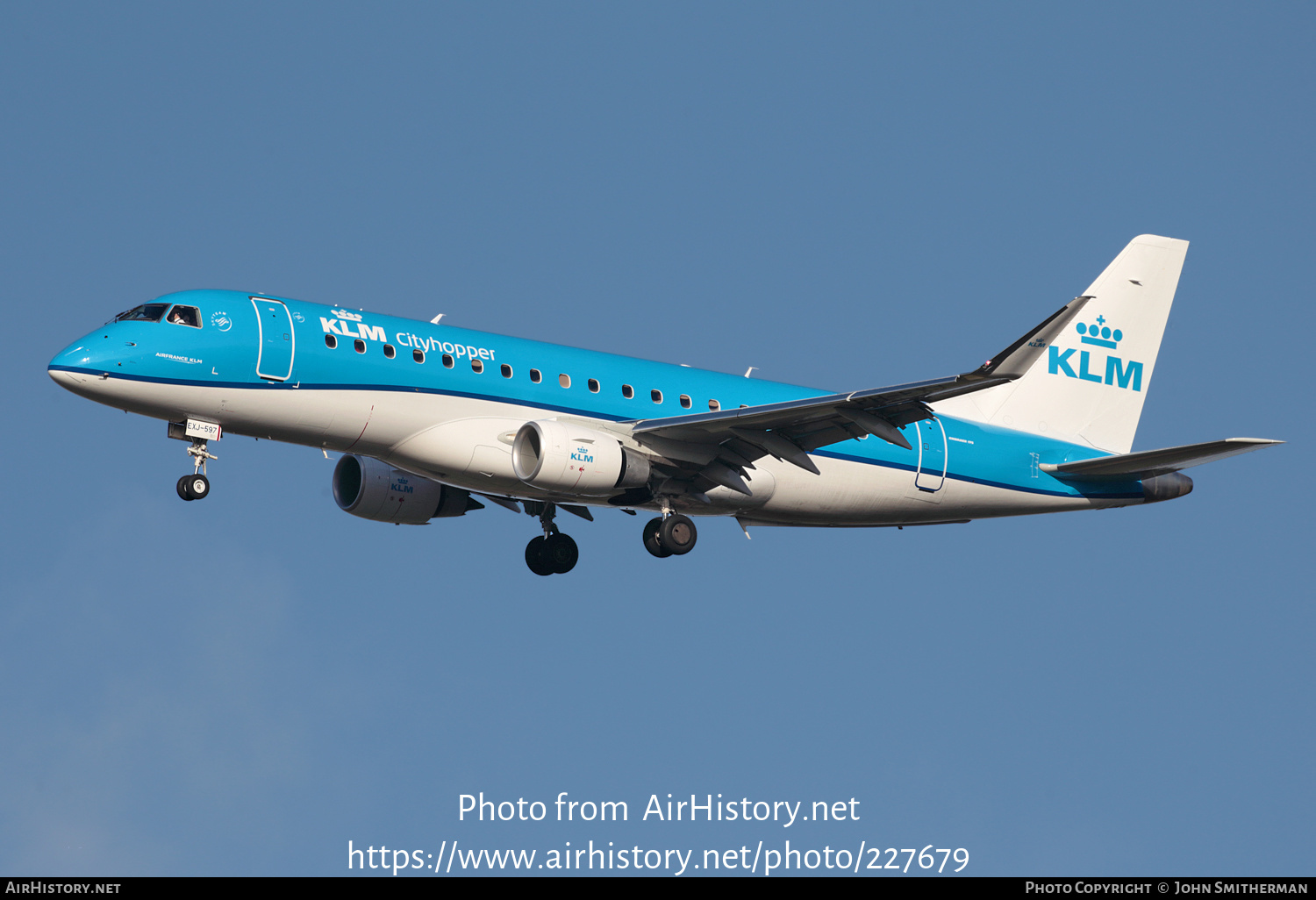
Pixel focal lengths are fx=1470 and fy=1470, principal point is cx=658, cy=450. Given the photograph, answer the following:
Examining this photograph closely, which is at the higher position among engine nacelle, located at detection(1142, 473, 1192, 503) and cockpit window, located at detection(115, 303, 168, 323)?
engine nacelle, located at detection(1142, 473, 1192, 503)

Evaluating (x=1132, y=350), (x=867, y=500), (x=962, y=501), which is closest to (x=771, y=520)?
(x=867, y=500)

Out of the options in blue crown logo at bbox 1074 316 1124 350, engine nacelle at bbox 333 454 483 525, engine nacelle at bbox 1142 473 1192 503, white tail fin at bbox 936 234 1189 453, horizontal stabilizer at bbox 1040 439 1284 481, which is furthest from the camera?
blue crown logo at bbox 1074 316 1124 350

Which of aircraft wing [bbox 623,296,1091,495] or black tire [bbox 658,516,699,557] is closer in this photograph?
aircraft wing [bbox 623,296,1091,495]

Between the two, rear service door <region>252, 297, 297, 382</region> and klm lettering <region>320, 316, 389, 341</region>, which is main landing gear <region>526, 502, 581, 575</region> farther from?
rear service door <region>252, 297, 297, 382</region>

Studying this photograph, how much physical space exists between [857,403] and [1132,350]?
42.1 feet

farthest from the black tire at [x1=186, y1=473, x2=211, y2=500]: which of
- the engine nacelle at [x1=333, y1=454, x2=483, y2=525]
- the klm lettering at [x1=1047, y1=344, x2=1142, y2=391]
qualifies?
the klm lettering at [x1=1047, y1=344, x2=1142, y2=391]

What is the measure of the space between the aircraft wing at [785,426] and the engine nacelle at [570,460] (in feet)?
2.94

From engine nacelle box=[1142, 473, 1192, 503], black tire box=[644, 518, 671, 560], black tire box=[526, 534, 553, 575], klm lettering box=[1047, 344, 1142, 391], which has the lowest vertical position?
black tire box=[526, 534, 553, 575]

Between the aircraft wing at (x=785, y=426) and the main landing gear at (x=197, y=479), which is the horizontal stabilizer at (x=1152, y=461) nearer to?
the aircraft wing at (x=785, y=426)

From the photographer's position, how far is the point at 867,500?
33.2 m

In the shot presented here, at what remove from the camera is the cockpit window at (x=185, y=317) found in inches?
1075

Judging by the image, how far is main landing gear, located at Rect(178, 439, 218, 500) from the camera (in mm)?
27172

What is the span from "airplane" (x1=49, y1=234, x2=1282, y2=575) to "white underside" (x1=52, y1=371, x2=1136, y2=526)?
4cm

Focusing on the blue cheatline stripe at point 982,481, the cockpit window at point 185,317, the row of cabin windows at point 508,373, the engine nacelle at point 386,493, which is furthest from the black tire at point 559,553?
the cockpit window at point 185,317
